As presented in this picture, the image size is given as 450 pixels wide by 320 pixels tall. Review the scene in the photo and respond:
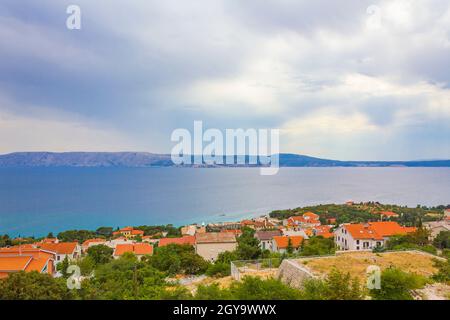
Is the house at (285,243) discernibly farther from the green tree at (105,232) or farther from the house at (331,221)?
the green tree at (105,232)

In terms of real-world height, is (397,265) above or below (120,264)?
above

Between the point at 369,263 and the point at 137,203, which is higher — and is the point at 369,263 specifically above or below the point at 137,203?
above

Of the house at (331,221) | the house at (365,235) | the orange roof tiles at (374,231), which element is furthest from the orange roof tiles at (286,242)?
the house at (331,221)

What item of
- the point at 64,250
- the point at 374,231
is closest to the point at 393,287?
the point at 374,231

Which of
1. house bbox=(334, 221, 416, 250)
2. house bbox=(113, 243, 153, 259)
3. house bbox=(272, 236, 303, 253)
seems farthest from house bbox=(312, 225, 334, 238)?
house bbox=(113, 243, 153, 259)

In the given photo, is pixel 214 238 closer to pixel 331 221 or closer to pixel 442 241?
pixel 442 241
